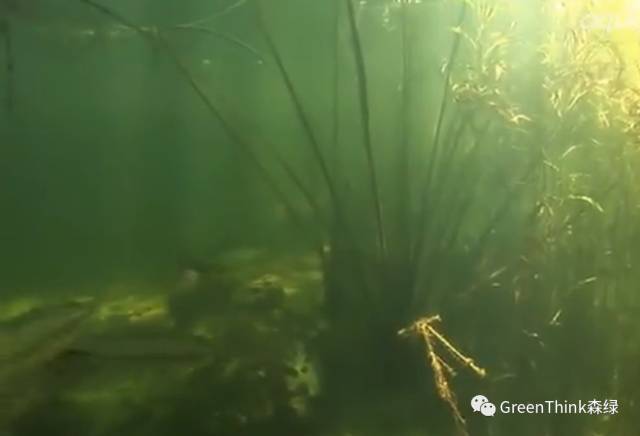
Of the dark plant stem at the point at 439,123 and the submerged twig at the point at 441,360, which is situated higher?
the dark plant stem at the point at 439,123

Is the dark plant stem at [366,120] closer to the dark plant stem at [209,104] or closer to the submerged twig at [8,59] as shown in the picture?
the dark plant stem at [209,104]

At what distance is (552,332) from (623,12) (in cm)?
56

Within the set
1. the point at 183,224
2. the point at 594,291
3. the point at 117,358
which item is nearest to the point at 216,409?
the point at 117,358

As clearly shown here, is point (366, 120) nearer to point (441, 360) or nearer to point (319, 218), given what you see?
point (319, 218)

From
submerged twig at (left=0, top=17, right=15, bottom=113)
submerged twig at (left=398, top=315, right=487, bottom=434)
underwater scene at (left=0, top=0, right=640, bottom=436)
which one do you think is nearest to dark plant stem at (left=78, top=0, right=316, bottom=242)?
underwater scene at (left=0, top=0, right=640, bottom=436)

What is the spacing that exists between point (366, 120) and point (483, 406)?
51cm

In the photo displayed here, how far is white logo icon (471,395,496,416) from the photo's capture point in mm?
1328

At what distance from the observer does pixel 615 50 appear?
4.57 ft

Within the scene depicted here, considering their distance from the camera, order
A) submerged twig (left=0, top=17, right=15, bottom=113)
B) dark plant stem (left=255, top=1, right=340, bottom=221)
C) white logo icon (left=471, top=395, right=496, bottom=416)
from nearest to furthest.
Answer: submerged twig (left=0, top=17, right=15, bottom=113)
dark plant stem (left=255, top=1, right=340, bottom=221)
white logo icon (left=471, top=395, right=496, bottom=416)

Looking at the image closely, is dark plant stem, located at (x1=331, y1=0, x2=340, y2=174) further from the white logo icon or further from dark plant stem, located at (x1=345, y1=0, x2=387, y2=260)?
the white logo icon

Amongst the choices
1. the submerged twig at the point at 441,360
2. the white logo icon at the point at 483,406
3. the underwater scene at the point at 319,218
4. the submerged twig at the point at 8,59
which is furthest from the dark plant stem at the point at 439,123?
the submerged twig at the point at 8,59

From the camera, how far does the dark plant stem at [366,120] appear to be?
125 centimetres

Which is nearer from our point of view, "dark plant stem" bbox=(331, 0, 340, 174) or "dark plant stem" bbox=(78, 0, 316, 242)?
"dark plant stem" bbox=(78, 0, 316, 242)

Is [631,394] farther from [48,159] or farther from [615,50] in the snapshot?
[48,159]
